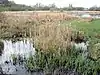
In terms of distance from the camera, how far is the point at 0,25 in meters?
18.0

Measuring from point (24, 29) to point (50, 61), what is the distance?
330 inches

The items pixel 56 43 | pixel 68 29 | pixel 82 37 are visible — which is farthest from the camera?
pixel 82 37

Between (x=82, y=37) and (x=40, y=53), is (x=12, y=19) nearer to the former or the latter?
(x=82, y=37)

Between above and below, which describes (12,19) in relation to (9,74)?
above

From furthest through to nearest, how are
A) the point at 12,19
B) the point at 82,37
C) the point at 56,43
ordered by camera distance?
the point at 12,19
the point at 82,37
the point at 56,43

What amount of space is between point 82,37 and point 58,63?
21.3 ft

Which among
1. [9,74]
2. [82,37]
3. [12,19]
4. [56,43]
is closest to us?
[9,74]

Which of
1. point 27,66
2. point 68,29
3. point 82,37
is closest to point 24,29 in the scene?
point 82,37

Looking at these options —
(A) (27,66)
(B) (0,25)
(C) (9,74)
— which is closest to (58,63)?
(A) (27,66)

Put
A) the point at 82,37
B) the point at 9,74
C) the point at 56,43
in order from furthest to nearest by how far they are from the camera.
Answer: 1. the point at 82,37
2. the point at 56,43
3. the point at 9,74

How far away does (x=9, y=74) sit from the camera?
1023 centimetres

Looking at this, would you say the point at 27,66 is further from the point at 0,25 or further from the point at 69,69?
the point at 0,25

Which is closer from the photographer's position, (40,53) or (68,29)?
(40,53)

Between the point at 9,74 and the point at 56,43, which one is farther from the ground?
the point at 56,43
